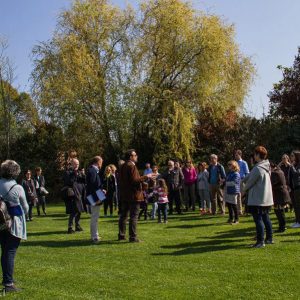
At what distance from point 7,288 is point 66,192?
612 cm

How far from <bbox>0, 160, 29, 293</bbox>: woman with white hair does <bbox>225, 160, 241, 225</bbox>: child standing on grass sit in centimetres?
763

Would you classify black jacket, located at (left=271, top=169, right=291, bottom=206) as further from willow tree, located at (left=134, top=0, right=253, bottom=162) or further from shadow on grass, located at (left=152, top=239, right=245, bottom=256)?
willow tree, located at (left=134, top=0, right=253, bottom=162)

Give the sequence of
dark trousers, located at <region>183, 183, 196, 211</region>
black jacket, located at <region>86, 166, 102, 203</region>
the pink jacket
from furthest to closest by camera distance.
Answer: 1. the pink jacket
2. dark trousers, located at <region>183, 183, 196, 211</region>
3. black jacket, located at <region>86, 166, 102, 203</region>

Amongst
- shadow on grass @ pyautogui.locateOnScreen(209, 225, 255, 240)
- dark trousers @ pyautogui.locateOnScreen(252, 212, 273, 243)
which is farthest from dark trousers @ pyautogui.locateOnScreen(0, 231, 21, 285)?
shadow on grass @ pyautogui.locateOnScreen(209, 225, 255, 240)

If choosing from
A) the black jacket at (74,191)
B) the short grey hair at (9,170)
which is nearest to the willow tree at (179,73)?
the black jacket at (74,191)

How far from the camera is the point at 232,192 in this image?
13.6 m

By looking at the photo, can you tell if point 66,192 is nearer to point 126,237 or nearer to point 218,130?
point 126,237

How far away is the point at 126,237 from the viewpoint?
1178 cm

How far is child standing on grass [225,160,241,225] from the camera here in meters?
13.6

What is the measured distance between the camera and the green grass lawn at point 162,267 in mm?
6711

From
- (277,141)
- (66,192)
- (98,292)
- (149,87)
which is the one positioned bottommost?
(98,292)

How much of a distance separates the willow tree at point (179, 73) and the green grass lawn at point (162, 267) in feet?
50.6

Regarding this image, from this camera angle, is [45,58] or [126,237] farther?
[45,58]

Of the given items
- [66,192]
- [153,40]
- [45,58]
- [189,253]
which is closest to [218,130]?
[153,40]
